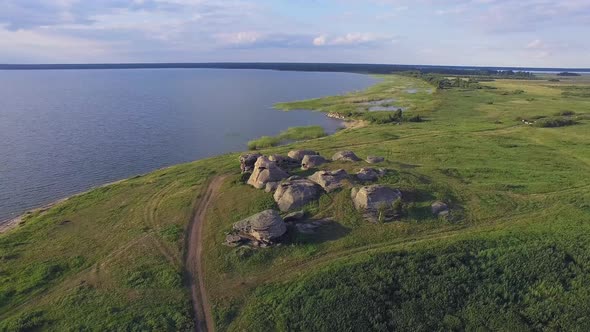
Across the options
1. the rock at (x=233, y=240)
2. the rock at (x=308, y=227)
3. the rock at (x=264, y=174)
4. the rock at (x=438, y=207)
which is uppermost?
the rock at (x=264, y=174)

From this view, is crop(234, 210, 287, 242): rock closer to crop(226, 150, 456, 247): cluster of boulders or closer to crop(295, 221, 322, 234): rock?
crop(226, 150, 456, 247): cluster of boulders

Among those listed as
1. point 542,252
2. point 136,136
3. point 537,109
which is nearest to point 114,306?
point 542,252

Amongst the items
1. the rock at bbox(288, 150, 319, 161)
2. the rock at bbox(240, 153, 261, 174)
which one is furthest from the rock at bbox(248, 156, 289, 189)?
the rock at bbox(288, 150, 319, 161)

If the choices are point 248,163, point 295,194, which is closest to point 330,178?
point 295,194

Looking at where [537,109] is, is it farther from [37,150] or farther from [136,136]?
[37,150]

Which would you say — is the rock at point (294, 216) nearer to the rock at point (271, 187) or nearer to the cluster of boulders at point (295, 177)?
the cluster of boulders at point (295, 177)

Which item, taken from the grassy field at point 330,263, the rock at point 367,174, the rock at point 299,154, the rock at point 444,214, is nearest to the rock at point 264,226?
the grassy field at point 330,263

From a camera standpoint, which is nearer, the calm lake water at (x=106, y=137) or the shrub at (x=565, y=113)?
the calm lake water at (x=106, y=137)

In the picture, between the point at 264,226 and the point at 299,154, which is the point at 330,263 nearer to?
the point at 264,226
